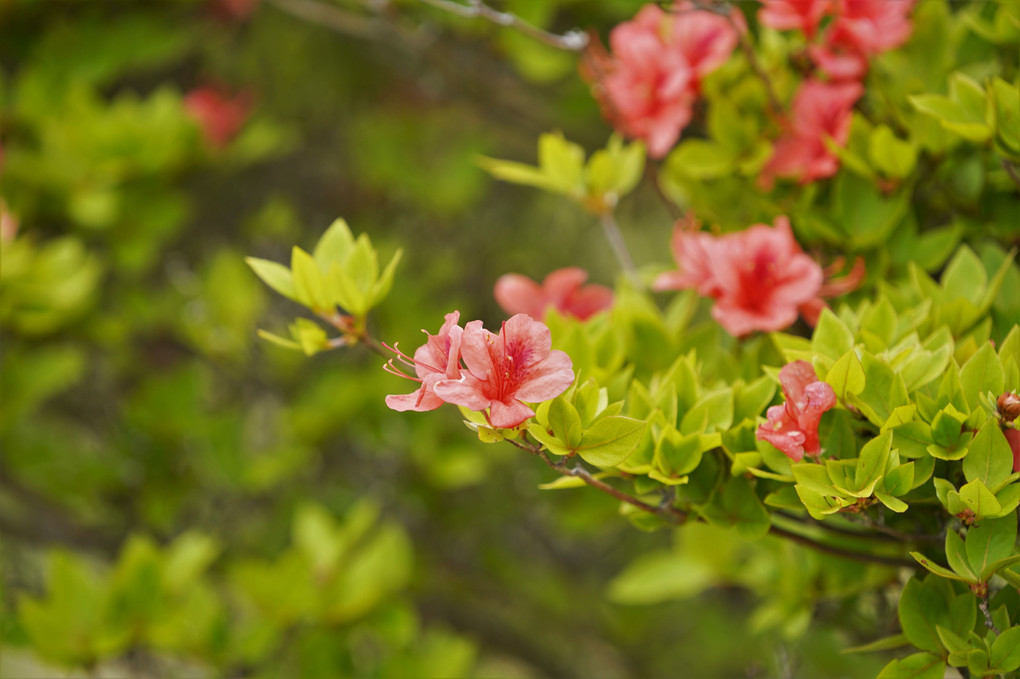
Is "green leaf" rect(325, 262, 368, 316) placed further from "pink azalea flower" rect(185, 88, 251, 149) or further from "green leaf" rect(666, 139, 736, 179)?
"pink azalea flower" rect(185, 88, 251, 149)

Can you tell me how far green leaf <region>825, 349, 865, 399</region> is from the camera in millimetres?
546

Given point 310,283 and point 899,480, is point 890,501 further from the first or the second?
point 310,283

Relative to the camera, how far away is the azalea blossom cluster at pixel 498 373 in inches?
19.8

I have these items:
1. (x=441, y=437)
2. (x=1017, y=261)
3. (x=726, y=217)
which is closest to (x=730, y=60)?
(x=726, y=217)

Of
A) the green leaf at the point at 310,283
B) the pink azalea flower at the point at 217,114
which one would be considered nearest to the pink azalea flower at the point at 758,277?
the green leaf at the point at 310,283

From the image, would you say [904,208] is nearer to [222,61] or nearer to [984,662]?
[984,662]

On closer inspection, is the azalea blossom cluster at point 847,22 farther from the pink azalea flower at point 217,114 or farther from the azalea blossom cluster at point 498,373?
the pink azalea flower at point 217,114

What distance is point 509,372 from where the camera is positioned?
1.70 ft

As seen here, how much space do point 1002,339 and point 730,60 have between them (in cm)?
43

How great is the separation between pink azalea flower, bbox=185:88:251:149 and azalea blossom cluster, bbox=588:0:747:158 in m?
0.87

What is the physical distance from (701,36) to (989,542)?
0.55 metres

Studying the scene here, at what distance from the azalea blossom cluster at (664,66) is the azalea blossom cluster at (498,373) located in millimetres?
400

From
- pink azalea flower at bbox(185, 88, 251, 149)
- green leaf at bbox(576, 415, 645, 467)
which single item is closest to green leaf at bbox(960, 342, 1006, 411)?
green leaf at bbox(576, 415, 645, 467)

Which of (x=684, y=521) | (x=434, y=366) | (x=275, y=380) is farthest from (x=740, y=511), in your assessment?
(x=275, y=380)
